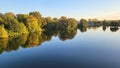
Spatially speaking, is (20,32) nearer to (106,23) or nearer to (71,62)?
(71,62)

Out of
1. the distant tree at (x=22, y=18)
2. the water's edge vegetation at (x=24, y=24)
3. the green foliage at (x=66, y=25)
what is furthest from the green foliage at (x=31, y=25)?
the green foliage at (x=66, y=25)

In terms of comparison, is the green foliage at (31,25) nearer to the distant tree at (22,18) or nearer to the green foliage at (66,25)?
the distant tree at (22,18)

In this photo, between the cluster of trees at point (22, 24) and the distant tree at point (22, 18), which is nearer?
the cluster of trees at point (22, 24)

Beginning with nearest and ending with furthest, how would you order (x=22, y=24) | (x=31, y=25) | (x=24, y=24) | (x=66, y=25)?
(x=22, y=24) < (x=24, y=24) < (x=31, y=25) < (x=66, y=25)

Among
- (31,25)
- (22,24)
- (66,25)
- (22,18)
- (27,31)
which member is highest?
(22,18)

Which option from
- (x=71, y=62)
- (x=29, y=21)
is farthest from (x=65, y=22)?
(x=71, y=62)

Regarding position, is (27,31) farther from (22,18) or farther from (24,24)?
(22,18)

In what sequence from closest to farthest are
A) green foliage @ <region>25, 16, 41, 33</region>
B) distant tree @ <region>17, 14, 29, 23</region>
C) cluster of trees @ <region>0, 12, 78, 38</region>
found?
cluster of trees @ <region>0, 12, 78, 38</region> < green foliage @ <region>25, 16, 41, 33</region> < distant tree @ <region>17, 14, 29, 23</region>

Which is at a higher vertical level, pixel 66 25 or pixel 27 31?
pixel 66 25

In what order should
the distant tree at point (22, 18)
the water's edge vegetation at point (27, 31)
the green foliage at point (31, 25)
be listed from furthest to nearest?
the distant tree at point (22, 18) < the green foliage at point (31, 25) < the water's edge vegetation at point (27, 31)

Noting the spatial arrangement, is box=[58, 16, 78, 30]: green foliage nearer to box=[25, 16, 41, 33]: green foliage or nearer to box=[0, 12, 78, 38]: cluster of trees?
box=[0, 12, 78, 38]: cluster of trees

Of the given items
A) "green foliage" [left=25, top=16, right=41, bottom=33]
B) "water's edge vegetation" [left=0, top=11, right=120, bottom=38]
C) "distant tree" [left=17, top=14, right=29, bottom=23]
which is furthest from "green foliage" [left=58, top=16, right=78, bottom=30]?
"distant tree" [left=17, top=14, right=29, bottom=23]

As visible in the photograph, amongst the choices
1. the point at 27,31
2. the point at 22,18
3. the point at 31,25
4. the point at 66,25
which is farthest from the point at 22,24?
the point at 66,25

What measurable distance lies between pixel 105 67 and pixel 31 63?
9.27 m
